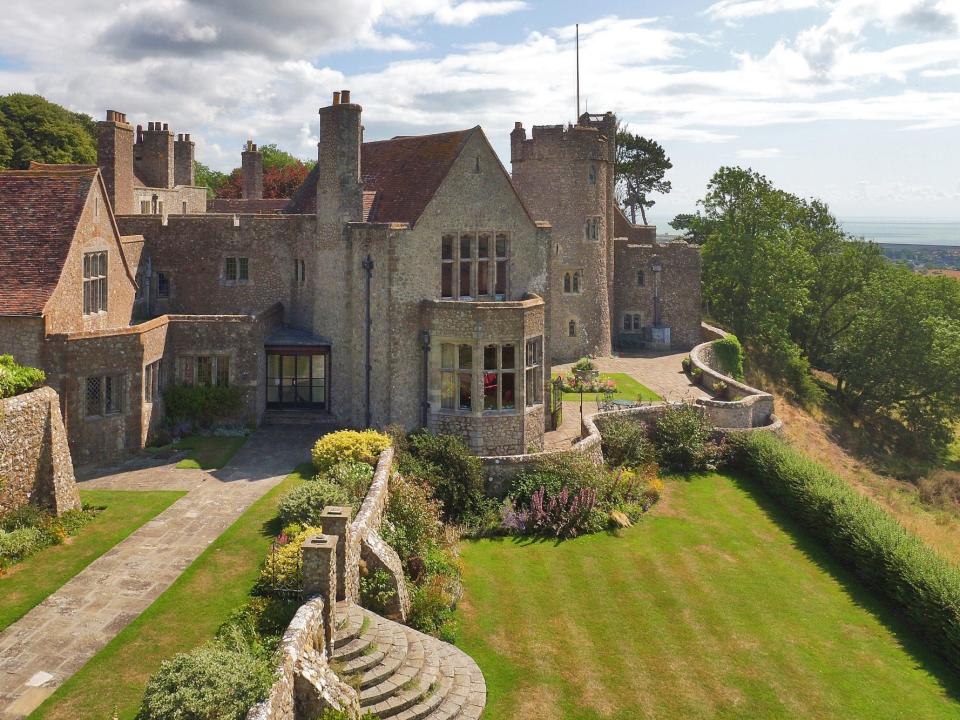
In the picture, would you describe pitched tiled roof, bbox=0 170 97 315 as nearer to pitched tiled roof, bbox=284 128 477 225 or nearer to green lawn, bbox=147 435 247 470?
green lawn, bbox=147 435 247 470

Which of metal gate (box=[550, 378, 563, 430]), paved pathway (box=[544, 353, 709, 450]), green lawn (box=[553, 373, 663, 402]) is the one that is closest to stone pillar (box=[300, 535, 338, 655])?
paved pathway (box=[544, 353, 709, 450])

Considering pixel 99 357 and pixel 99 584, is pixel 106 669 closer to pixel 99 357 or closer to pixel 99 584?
pixel 99 584

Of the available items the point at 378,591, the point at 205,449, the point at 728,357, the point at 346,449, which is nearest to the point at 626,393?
the point at 728,357

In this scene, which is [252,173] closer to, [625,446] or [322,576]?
[625,446]

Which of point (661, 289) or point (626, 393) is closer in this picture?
point (626, 393)

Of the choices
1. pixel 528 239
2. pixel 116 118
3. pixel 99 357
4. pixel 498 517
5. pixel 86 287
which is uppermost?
pixel 116 118

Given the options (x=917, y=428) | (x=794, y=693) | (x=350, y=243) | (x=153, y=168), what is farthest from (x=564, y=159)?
(x=794, y=693)

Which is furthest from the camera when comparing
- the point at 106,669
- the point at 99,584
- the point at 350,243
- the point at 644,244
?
the point at 644,244
